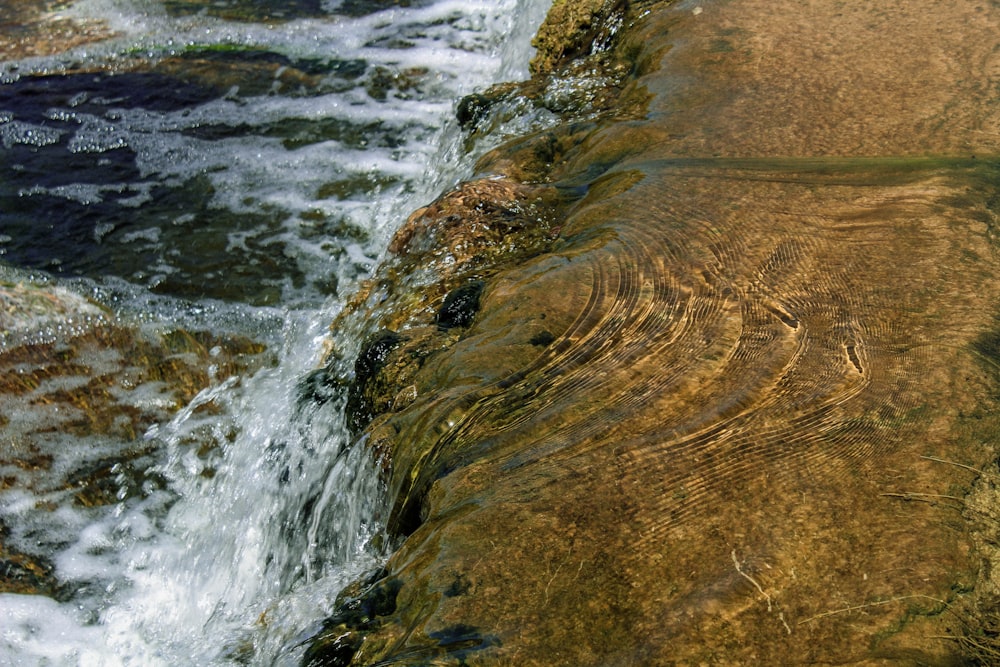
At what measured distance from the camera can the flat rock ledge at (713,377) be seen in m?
1.84

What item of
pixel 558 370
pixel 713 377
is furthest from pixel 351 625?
pixel 713 377

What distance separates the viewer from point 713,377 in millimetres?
2381

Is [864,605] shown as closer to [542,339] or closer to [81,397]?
[542,339]

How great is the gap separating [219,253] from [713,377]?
3.88 metres

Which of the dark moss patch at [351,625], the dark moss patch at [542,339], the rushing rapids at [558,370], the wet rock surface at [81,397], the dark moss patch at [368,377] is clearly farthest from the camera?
the wet rock surface at [81,397]

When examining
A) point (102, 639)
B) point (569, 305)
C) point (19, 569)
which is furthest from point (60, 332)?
point (569, 305)

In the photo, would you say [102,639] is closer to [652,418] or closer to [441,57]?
[652,418]

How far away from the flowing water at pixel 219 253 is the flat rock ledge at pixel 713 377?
50cm

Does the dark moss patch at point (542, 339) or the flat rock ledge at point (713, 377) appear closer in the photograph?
the flat rock ledge at point (713, 377)

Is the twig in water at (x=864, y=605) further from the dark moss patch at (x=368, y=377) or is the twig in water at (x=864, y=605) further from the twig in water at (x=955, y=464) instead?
the dark moss patch at (x=368, y=377)

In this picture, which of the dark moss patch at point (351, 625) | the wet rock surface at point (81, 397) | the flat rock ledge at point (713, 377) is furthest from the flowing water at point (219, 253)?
the flat rock ledge at point (713, 377)

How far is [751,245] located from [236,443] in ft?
8.31

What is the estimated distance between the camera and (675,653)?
5.74 ft

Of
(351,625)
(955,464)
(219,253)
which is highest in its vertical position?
(351,625)
